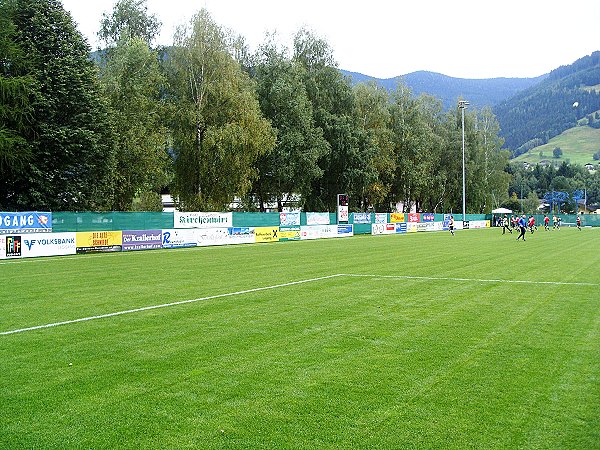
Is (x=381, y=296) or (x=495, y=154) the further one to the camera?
(x=495, y=154)

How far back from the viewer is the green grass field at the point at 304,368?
4980 mm

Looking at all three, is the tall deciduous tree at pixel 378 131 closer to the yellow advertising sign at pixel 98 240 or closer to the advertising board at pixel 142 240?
the advertising board at pixel 142 240

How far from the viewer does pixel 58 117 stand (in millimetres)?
38969

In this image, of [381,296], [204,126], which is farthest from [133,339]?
[204,126]

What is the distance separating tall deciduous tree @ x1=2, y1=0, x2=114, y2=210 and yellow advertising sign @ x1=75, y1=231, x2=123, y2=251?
7.96 m

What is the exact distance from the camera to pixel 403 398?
5.84 meters

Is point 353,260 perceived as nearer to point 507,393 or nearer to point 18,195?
point 507,393

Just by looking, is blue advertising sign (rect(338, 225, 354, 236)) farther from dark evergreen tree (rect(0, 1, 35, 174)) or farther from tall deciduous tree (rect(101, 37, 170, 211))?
dark evergreen tree (rect(0, 1, 35, 174))

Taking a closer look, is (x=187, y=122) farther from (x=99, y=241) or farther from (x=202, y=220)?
(x=99, y=241)

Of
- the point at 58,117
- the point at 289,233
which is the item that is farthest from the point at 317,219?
the point at 58,117

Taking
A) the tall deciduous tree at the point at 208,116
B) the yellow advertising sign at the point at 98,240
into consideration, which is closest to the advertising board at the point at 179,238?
the yellow advertising sign at the point at 98,240

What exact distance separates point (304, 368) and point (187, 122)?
4297cm

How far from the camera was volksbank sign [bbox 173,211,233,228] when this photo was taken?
36.5m

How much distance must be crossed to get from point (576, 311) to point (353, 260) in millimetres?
13168
